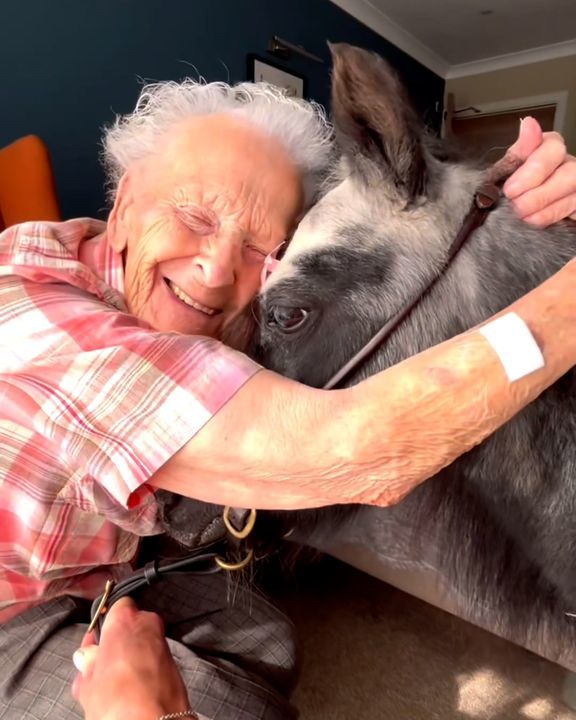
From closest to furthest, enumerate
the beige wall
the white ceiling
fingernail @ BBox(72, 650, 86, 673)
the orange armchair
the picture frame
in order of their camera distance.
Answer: fingernail @ BBox(72, 650, 86, 673), the orange armchair, the picture frame, the white ceiling, the beige wall

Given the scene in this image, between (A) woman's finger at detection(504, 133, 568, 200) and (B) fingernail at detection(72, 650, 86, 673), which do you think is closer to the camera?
(A) woman's finger at detection(504, 133, 568, 200)

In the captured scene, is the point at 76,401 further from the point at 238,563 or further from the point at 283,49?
the point at 283,49

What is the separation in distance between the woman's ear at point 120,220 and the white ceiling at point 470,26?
379 cm

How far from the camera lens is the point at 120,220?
0.94m

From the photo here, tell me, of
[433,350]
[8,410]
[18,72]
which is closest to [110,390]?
[8,410]

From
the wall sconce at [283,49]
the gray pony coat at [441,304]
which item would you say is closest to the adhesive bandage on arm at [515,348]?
the gray pony coat at [441,304]

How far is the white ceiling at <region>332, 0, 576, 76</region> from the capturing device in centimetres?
432

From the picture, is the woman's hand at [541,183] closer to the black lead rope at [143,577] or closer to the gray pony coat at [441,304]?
the gray pony coat at [441,304]

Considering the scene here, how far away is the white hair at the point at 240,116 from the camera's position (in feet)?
3.07

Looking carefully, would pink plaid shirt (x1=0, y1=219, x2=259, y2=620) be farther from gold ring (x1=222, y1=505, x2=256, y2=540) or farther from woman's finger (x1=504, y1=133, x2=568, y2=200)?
woman's finger (x1=504, y1=133, x2=568, y2=200)

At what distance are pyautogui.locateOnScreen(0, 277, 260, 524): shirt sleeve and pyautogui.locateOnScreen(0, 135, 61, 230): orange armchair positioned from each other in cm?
125

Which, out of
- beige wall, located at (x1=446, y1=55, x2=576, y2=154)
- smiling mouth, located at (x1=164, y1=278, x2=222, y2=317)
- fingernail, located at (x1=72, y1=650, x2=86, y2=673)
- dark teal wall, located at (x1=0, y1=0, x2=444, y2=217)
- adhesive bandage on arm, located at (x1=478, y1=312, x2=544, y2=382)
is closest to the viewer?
adhesive bandage on arm, located at (x1=478, y1=312, x2=544, y2=382)

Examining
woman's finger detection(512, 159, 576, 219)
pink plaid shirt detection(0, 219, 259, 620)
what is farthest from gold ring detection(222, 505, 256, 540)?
woman's finger detection(512, 159, 576, 219)

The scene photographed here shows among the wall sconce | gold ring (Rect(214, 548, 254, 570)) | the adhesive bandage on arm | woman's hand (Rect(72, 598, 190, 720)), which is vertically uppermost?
the adhesive bandage on arm
